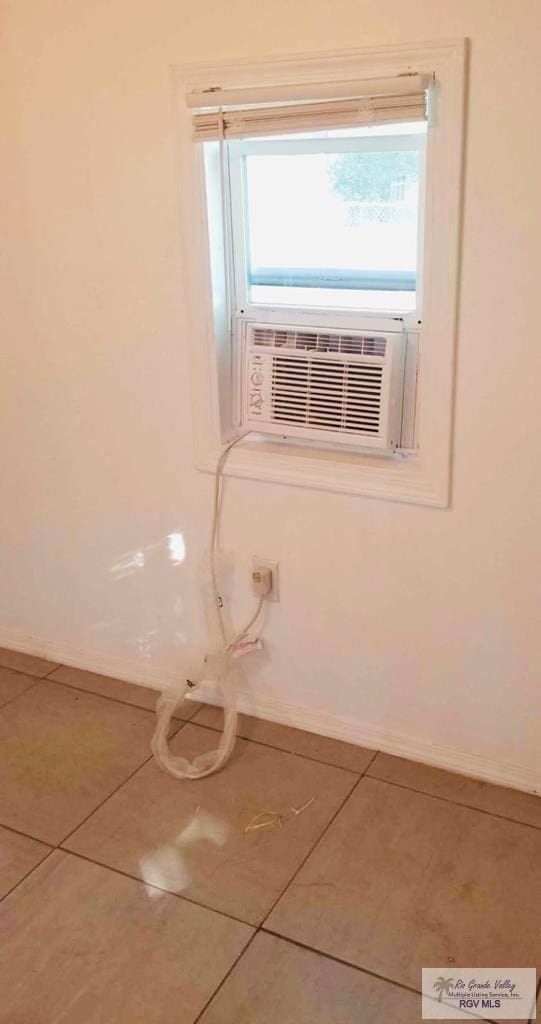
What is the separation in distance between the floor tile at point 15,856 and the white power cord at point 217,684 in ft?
1.22

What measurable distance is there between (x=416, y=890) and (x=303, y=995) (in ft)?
1.12

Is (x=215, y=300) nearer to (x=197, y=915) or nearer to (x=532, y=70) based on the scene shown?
(x=532, y=70)

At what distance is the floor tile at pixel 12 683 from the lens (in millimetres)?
2611

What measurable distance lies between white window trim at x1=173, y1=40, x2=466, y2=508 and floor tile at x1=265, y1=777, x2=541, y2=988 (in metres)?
0.74

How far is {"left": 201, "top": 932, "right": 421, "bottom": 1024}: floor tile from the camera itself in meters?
1.61

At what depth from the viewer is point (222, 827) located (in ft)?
6.74

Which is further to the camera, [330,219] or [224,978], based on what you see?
[330,219]

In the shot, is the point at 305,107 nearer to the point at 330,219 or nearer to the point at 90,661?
the point at 330,219

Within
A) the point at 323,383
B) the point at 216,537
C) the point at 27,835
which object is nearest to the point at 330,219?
the point at 323,383

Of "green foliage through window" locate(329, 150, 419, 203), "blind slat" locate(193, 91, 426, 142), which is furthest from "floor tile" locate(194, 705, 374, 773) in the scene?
"blind slat" locate(193, 91, 426, 142)

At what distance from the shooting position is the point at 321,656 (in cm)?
231

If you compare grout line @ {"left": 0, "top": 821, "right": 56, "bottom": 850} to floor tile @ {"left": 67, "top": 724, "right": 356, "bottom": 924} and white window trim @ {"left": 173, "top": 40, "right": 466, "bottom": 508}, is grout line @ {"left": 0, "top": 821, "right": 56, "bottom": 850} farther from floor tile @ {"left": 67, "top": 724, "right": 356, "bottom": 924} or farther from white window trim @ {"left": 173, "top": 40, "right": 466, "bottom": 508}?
white window trim @ {"left": 173, "top": 40, "right": 466, "bottom": 508}

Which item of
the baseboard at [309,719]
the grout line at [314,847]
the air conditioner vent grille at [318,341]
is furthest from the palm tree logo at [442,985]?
the air conditioner vent grille at [318,341]

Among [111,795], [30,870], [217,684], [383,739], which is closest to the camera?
[30,870]
